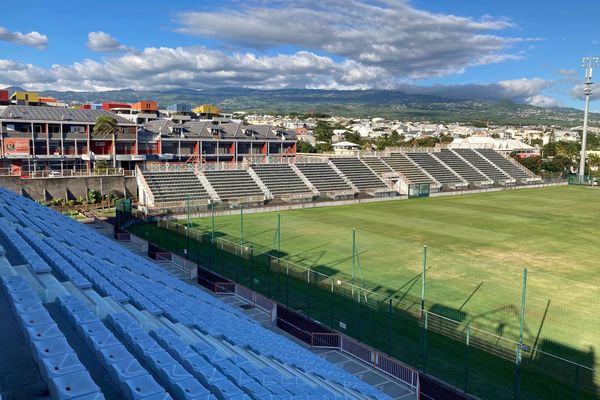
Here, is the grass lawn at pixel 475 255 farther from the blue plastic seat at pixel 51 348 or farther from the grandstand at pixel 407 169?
the blue plastic seat at pixel 51 348

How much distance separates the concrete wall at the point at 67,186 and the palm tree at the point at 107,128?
5.18m

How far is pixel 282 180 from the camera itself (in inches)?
2179

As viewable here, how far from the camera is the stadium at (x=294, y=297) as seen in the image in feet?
20.4

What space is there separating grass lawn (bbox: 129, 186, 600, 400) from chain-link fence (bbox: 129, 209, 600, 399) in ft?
0.31

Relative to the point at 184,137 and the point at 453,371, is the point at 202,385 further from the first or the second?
the point at 184,137

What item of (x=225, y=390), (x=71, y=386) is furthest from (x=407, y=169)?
(x=71, y=386)

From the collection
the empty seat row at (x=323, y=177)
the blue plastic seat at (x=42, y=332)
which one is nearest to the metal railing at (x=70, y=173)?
the empty seat row at (x=323, y=177)

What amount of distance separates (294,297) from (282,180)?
114ft

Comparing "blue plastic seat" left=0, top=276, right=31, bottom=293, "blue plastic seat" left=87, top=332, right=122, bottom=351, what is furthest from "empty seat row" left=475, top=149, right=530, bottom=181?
"blue plastic seat" left=87, top=332, right=122, bottom=351

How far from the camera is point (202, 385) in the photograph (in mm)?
5758

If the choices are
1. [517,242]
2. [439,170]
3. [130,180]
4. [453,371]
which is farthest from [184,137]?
[453,371]

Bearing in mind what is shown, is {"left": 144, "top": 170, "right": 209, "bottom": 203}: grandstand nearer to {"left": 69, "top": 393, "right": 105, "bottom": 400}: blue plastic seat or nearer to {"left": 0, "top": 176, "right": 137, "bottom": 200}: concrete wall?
{"left": 0, "top": 176, "right": 137, "bottom": 200}: concrete wall

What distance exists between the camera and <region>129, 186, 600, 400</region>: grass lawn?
61.4 feet

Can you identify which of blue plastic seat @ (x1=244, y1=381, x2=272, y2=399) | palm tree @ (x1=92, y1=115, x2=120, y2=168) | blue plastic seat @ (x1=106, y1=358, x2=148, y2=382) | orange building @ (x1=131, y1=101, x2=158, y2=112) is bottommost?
blue plastic seat @ (x1=244, y1=381, x2=272, y2=399)
